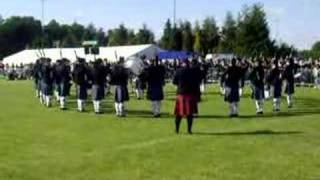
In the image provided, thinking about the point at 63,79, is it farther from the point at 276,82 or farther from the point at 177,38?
the point at 177,38

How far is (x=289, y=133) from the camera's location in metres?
20.7

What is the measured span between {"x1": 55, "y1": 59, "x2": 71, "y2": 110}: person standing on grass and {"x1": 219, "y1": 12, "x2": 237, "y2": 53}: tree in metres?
56.3

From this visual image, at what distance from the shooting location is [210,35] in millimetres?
96562

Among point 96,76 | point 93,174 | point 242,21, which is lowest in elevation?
point 93,174

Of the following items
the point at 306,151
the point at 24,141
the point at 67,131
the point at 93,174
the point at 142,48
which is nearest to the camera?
the point at 93,174

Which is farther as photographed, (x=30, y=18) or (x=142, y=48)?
(x=30, y=18)

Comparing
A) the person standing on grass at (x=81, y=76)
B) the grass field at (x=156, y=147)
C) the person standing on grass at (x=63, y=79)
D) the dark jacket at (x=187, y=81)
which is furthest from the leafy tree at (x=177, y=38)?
the dark jacket at (x=187, y=81)

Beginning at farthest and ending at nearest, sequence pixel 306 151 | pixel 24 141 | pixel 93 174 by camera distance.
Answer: pixel 24 141
pixel 306 151
pixel 93 174

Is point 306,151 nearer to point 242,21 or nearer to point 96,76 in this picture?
point 96,76

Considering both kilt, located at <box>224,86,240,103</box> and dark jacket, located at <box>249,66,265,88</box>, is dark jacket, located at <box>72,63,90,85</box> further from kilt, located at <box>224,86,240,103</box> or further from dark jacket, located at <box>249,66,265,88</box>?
dark jacket, located at <box>249,66,265,88</box>

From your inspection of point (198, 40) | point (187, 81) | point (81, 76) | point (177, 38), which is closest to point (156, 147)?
point (187, 81)

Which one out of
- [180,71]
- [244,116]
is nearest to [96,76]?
[244,116]

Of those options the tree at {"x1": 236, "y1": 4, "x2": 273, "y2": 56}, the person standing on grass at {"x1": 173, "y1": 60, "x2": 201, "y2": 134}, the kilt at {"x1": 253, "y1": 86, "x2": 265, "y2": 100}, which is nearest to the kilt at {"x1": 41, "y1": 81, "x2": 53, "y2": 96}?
the kilt at {"x1": 253, "y1": 86, "x2": 265, "y2": 100}

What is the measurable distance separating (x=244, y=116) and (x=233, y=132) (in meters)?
6.01
